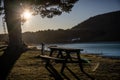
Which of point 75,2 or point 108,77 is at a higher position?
point 75,2

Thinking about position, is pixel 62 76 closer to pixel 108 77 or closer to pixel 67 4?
pixel 108 77

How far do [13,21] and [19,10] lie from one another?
4.90 feet

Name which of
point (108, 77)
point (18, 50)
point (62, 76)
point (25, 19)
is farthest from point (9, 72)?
point (25, 19)

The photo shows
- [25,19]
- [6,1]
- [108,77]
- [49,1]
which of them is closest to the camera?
[108,77]

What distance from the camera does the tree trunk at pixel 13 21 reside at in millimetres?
25391

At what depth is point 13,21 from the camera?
25.9m

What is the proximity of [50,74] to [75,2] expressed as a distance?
17520mm

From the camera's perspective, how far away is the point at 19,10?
26656 mm

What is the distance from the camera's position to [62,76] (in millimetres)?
12727

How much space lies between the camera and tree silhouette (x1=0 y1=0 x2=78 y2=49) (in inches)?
1003

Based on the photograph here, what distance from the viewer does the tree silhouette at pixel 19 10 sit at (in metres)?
25.5

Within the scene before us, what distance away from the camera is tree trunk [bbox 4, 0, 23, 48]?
1000 inches

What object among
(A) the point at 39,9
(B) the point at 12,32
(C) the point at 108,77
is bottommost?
(C) the point at 108,77

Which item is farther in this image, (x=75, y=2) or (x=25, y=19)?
(x=25, y=19)
